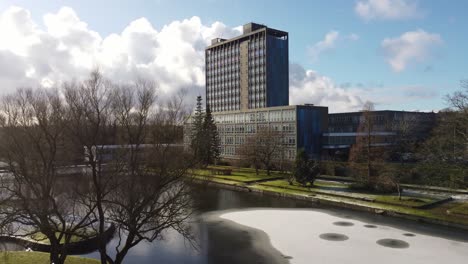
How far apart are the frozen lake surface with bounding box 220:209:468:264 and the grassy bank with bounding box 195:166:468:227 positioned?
4835 mm

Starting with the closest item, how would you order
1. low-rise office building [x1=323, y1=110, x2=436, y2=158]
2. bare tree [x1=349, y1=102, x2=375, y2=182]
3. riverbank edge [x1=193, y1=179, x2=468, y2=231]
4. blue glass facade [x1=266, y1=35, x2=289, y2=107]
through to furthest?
riverbank edge [x1=193, y1=179, x2=468, y2=231] → bare tree [x1=349, y1=102, x2=375, y2=182] → low-rise office building [x1=323, y1=110, x2=436, y2=158] → blue glass facade [x1=266, y1=35, x2=289, y2=107]

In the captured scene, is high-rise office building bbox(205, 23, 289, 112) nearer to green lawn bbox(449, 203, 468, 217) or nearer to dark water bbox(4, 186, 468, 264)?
green lawn bbox(449, 203, 468, 217)

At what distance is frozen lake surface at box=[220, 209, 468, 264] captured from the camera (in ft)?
72.4

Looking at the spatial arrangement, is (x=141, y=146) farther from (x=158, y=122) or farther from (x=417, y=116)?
(x=417, y=116)

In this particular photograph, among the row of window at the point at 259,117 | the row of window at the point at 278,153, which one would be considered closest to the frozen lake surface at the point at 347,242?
the row of window at the point at 278,153

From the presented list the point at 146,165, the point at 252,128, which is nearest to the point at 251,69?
the point at 252,128

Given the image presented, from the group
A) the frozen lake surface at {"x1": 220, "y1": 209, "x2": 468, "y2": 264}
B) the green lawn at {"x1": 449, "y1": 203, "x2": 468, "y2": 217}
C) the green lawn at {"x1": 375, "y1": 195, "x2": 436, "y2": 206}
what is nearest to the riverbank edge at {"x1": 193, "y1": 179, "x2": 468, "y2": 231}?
the green lawn at {"x1": 375, "y1": 195, "x2": 436, "y2": 206}

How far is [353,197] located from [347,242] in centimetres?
1483

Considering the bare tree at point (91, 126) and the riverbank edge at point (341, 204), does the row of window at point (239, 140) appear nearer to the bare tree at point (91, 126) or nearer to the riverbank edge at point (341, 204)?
the riverbank edge at point (341, 204)

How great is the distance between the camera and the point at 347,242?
990 inches

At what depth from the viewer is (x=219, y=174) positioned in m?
60.6

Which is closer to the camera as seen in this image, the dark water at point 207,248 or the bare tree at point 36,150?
the bare tree at point 36,150

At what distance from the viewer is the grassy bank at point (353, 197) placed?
31188 millimetres

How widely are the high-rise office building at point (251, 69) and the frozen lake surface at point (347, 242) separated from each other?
84.4 m
